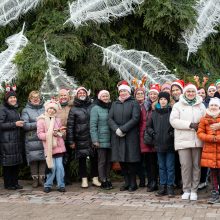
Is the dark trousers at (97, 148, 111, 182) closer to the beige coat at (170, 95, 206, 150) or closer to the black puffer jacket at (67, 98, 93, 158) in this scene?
the black puffer jacket at (67, 98, 93, 158)

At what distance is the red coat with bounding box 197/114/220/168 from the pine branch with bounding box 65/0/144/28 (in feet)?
10.7

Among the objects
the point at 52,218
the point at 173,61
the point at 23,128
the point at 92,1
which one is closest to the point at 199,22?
the point at 173,61

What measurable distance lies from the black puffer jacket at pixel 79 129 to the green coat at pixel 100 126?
203 millimetres

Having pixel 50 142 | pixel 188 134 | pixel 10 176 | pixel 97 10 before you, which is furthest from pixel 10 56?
pixel 188 134

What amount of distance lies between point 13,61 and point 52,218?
13.0ft

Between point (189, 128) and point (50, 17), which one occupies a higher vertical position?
point (50, 17)

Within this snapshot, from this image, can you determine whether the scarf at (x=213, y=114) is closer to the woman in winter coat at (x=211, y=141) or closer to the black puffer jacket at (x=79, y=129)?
the woman in winter coat at (x=211, y=141)

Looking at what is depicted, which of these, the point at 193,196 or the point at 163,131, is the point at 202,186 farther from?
the point at 163,131

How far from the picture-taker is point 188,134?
7277 mm

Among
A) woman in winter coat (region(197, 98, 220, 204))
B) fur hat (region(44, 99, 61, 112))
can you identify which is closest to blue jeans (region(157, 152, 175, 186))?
woman in winter coat (region(197, 98, 220, 204))

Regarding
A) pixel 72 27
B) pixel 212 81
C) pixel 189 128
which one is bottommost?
pixel 189 128

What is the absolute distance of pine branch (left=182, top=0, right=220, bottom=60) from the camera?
9.73 m

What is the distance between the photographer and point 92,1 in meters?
9.04

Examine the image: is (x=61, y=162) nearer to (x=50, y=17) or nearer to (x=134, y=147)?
(x=134, y=147)
